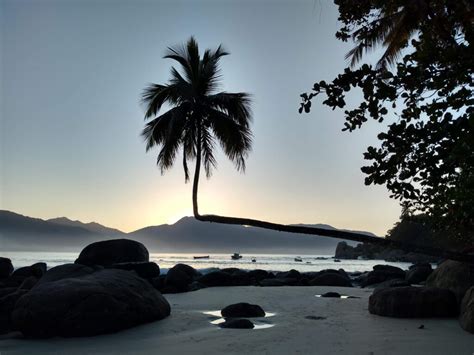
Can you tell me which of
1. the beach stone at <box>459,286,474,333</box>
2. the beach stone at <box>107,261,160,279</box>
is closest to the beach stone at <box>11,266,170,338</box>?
the beach stone at <box>459,286,474,333</box>

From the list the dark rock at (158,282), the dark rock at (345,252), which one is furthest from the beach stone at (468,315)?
the dark rock at (345,252)

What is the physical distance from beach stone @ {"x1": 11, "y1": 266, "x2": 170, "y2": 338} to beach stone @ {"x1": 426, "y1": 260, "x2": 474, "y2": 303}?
819cm

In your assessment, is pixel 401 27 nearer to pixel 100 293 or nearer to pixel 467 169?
pixel 467 169

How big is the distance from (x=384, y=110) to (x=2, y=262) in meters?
Answer: 27.7

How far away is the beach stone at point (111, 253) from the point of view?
76.3 ft

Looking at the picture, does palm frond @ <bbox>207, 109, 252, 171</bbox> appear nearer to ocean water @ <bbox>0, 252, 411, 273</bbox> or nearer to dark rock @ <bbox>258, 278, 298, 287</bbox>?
dark rock @ <bbox>258, 278, 298, 287</bbox>

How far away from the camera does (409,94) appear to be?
Answer: 5.44m

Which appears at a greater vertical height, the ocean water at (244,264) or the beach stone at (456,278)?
the beach stone at (456,278)

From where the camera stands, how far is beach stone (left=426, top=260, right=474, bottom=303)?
1216 centimetres

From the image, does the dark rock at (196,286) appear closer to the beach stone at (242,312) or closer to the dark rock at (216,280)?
the dark rock at (216,280)

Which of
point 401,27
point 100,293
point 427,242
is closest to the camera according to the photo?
point 100,293

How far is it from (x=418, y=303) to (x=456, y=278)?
208 cm

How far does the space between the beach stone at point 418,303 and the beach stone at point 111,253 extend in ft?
49.6

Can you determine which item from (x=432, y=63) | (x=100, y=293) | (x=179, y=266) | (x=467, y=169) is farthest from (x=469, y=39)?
(x=179, y=266)
